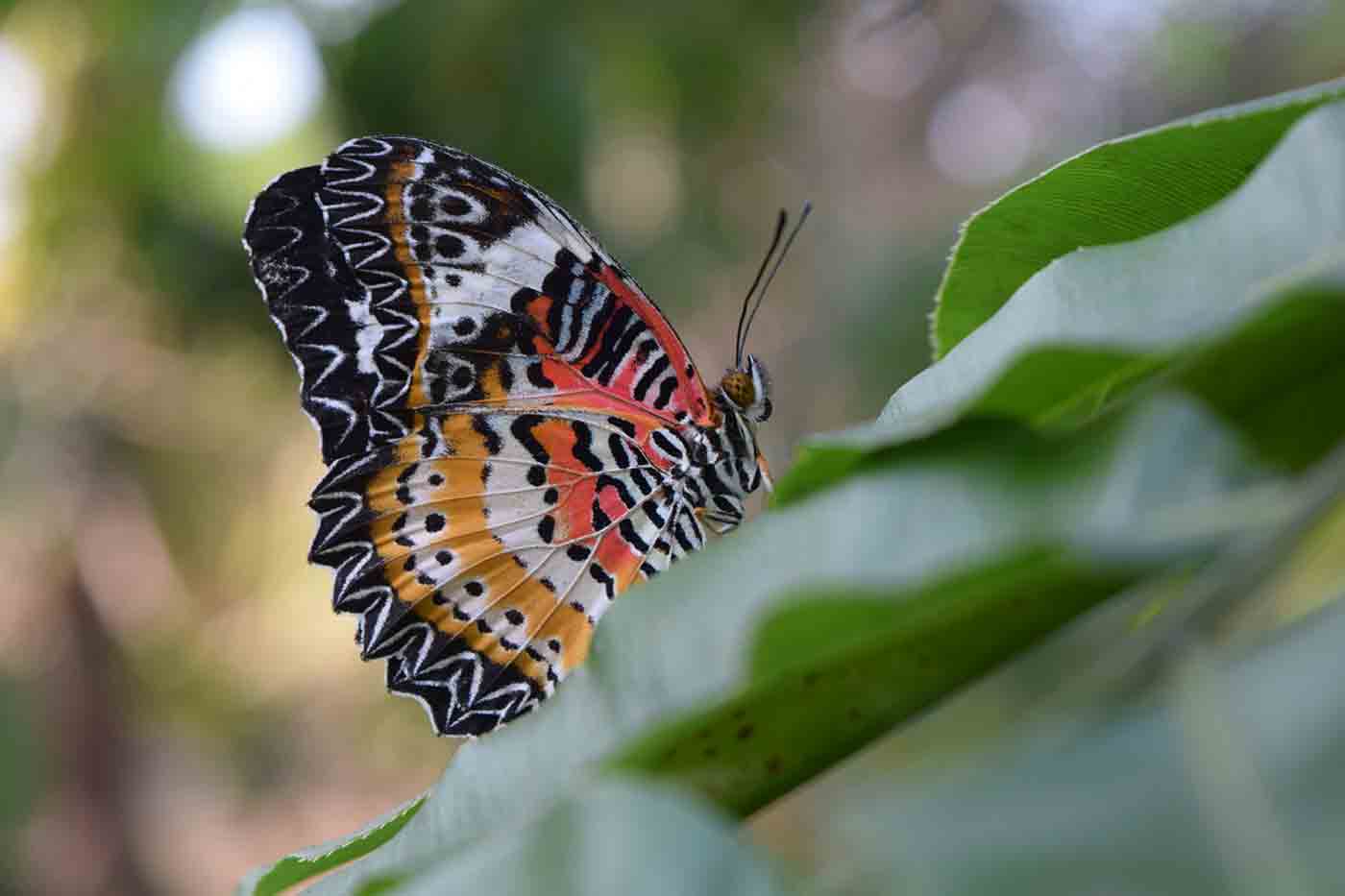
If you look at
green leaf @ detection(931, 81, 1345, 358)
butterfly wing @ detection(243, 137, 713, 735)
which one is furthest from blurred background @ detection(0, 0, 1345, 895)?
green leaf @ detection(931, 81, 1345, 358)

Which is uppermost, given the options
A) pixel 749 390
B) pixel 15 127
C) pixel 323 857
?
pixel 15 127

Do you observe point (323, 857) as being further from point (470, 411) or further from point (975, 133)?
point (975, 133)

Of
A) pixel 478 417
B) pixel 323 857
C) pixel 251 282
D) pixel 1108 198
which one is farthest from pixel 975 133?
pixel 323 857

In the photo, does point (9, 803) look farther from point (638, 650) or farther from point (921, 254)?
point (638, 650)

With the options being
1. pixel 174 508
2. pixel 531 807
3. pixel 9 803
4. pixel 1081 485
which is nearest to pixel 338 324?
pixel 531 807

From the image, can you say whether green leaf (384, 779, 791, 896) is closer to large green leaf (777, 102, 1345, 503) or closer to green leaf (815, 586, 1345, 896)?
green leaf (815, 586, 1345, 896)

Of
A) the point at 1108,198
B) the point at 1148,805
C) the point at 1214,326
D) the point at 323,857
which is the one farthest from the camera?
the point at 1108,198

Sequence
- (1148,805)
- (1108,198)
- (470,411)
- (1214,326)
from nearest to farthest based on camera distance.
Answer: (1148,805) < (1214,326) < (1108,198) < (470,411)

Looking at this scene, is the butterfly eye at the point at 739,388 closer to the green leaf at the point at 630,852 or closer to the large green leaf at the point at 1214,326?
the large green leaf at the point at 1214,326
